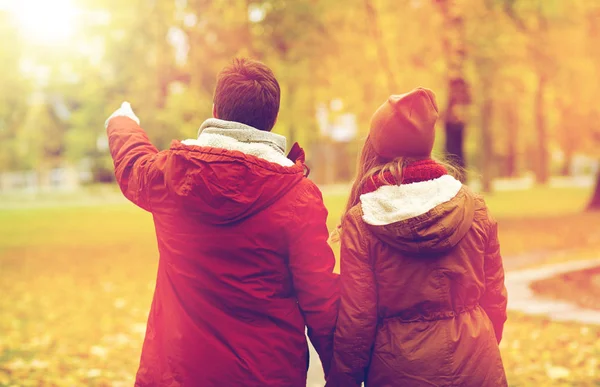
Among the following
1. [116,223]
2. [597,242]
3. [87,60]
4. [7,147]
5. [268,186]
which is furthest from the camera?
[7,147]

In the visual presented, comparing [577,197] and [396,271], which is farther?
[577,197]

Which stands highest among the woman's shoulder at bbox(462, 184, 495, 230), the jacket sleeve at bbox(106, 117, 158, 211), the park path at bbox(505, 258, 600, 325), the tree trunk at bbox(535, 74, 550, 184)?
the jacket sleeve at bbox(106, 117, 158, 211)

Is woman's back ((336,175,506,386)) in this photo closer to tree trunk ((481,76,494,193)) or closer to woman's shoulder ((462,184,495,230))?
woman's shoulder ((462,184,495,230))

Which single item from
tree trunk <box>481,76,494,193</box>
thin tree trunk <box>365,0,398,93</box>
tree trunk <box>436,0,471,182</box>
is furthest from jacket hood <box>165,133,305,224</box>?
tree trunk <box>481,76,494,193</box>

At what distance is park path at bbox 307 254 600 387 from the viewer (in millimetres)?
5591

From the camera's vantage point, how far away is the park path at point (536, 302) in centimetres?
559

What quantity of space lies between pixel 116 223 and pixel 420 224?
20.4 metres

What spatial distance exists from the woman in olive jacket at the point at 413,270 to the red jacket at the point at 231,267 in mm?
133

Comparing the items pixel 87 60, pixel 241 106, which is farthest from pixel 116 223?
pixel 241 106

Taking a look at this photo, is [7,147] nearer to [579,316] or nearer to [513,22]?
[513,22]

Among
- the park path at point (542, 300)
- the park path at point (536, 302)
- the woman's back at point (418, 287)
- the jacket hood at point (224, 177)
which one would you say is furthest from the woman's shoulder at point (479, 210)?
the park path at point (542, 300)

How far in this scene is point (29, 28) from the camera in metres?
22.1

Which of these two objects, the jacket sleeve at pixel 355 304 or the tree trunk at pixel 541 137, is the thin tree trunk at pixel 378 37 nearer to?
the jacket sleeve at pixel 355 304

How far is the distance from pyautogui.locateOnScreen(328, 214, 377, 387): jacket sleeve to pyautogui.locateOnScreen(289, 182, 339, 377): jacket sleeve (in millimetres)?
50
